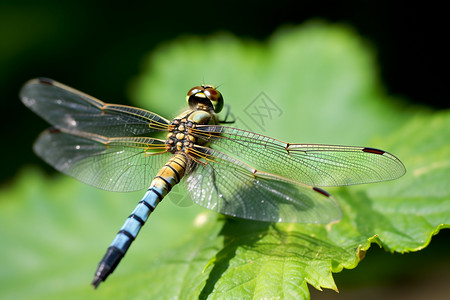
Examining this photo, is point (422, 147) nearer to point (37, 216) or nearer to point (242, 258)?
point (242, 258)

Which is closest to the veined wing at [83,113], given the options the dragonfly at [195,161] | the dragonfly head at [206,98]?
the dragonfly at [195,161]

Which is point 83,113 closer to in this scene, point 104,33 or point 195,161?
point 195,161

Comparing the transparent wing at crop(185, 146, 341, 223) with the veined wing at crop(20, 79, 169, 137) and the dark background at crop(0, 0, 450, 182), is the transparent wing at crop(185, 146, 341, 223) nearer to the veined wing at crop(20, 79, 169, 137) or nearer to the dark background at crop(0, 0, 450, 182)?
the veined wing at crop(20, 79, 169, 137)

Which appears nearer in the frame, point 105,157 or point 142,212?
point 142,212

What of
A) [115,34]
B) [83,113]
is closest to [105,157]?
[83,113]

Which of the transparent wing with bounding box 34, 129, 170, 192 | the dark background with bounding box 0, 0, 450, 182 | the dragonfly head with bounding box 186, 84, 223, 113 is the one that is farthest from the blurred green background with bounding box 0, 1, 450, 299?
the dragonfly head with bounding box 186, 84, 223, 113

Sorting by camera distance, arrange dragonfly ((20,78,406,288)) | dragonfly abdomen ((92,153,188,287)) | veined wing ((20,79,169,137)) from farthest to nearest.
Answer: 1. veined wing ((20,79,169,137))
2. dragonfly ((20,78,406,288))
3. dragonfly abdomen ((92,153,188,287))

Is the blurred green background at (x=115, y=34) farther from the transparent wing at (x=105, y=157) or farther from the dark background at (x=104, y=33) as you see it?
the transparent wing at (x=105, y=157)

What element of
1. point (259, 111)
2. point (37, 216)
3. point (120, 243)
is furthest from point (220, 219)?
point (37, 216)
